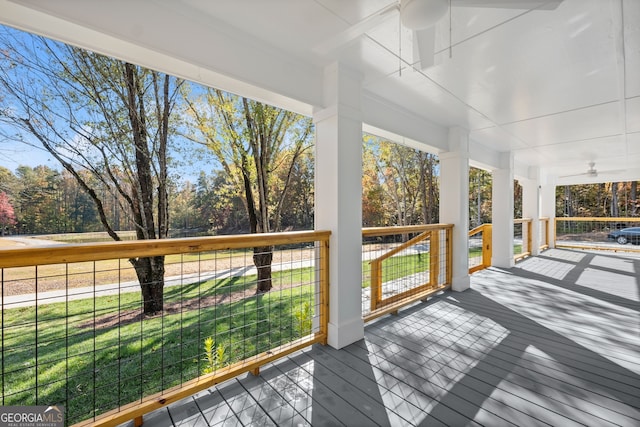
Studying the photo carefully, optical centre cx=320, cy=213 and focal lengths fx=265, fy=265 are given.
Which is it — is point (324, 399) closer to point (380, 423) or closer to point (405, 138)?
point (380, 423)

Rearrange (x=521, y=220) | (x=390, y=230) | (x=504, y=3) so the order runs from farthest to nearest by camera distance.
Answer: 1. (x=521, y=220)
2. (x=390, y=230)
3. (x=504, y=3)

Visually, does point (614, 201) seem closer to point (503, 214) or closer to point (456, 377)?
point (503, 214)

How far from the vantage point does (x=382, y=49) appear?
2.08 metres

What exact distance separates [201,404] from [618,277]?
267 inches

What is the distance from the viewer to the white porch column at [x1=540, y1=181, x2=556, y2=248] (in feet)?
26.7

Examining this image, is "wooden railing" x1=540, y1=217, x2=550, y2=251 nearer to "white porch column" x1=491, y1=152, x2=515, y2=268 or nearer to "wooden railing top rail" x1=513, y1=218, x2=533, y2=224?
"wooden railing top rail" x1=513, y1=218, x2=533, y2=224

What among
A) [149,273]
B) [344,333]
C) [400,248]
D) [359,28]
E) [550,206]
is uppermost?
[359,28]

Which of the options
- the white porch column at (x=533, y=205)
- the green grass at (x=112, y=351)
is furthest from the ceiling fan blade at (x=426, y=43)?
the white porch column at (x=533, y=205)


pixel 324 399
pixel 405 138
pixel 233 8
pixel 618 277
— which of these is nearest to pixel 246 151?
pixel 405 138

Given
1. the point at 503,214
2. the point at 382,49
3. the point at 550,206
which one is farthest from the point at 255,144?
the point at 550,206

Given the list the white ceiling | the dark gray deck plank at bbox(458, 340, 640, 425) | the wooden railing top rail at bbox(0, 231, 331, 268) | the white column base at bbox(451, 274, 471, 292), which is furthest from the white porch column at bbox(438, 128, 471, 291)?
the wooden railing top rail at bbox(0, 231, 331, 268)

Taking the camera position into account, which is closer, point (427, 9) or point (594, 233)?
point (427, 9)

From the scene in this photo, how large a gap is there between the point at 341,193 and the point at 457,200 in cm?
239

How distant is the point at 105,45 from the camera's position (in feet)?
5.14
